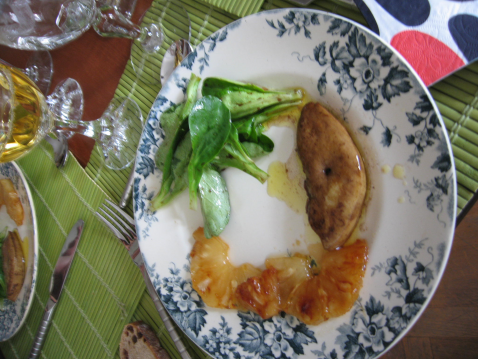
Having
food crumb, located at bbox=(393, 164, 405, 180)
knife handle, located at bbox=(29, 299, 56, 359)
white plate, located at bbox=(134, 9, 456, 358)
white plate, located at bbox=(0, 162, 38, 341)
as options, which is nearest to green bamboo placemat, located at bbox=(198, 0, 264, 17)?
white plate, located at bbox=(134, 9, 456, 358)

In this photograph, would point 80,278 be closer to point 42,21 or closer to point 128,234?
point 128,234

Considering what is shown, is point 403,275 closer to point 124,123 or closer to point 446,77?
point 446,77

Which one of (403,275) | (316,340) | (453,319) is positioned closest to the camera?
(403,275)

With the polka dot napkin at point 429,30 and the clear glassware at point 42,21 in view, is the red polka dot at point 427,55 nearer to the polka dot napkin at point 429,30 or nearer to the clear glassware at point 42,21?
the polka dot napkin at point 429,30

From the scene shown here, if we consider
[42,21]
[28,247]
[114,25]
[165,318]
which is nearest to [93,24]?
[114,25]

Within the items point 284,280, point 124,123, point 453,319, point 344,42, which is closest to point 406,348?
point 453,319

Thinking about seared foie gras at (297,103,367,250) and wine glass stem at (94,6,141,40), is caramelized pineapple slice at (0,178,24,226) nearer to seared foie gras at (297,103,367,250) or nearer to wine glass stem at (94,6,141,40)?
wine glass stem at (94,6,141,40)
